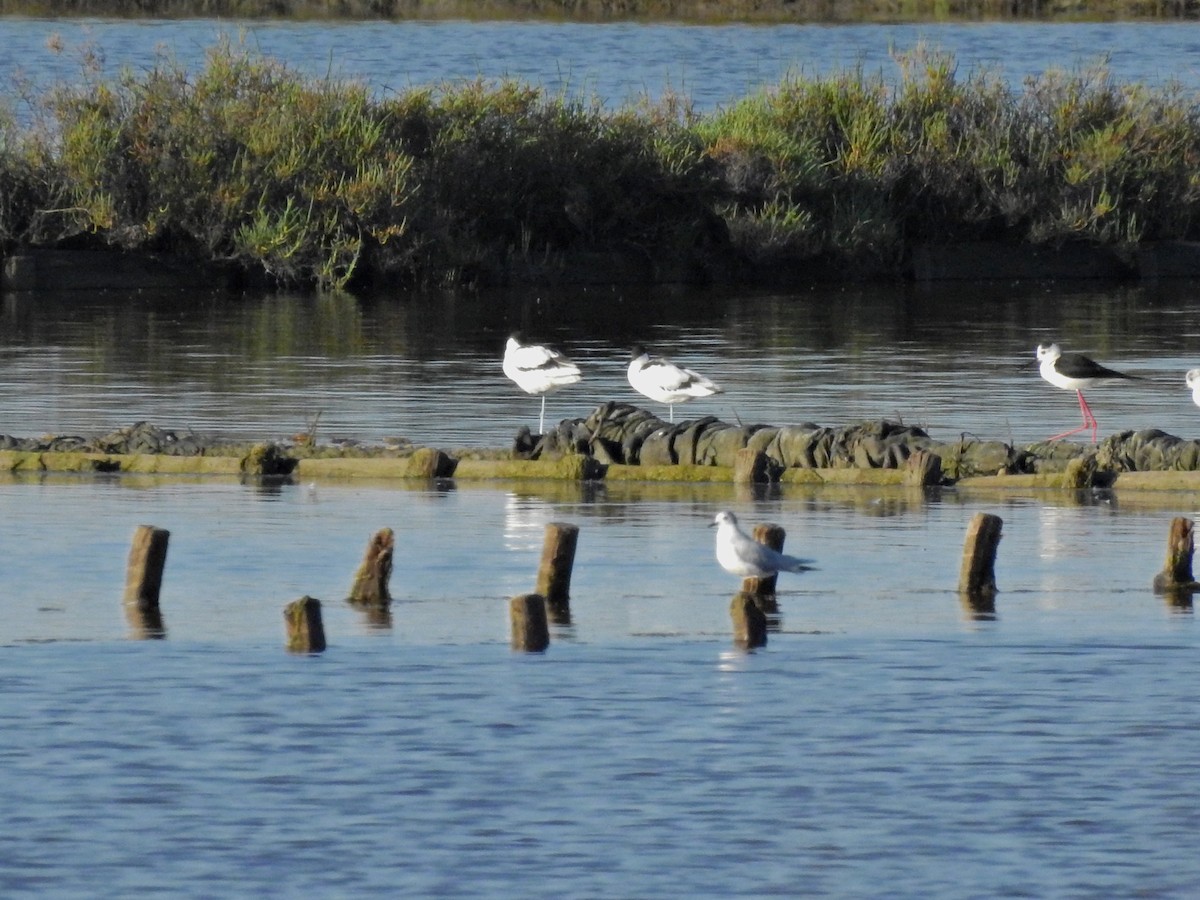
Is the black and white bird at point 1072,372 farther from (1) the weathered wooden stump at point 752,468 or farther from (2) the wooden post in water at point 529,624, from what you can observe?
(2) the wooden post in water at point 529,624

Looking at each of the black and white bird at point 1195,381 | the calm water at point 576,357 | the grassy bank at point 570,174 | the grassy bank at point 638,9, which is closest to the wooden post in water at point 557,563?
the calm water at point 576,357

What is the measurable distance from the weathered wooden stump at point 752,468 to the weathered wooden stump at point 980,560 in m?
3.22

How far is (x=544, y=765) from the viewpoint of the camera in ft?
39.7

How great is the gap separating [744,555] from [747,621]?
0.37 metres

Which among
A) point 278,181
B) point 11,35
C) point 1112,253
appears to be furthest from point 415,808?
point 11,35

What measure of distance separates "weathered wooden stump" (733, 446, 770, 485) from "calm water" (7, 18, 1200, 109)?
3440cm

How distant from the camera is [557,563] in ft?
47.5

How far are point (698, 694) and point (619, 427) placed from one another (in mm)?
6246

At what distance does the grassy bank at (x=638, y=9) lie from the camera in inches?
3095

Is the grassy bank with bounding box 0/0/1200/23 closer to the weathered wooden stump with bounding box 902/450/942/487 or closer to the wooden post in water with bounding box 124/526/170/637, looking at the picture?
the weathered wooden stump with bounding box 902/450/942/487

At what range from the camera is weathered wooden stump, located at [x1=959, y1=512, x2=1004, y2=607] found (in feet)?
47.7

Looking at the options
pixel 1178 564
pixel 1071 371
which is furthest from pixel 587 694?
pixel 1071 371

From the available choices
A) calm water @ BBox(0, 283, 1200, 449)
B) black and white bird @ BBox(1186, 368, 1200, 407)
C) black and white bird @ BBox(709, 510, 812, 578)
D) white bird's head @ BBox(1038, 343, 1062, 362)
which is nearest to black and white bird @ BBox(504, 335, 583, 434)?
calm water @ BBox(0, 283, 1200, 449)

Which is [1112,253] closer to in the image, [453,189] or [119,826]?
[453,189]
